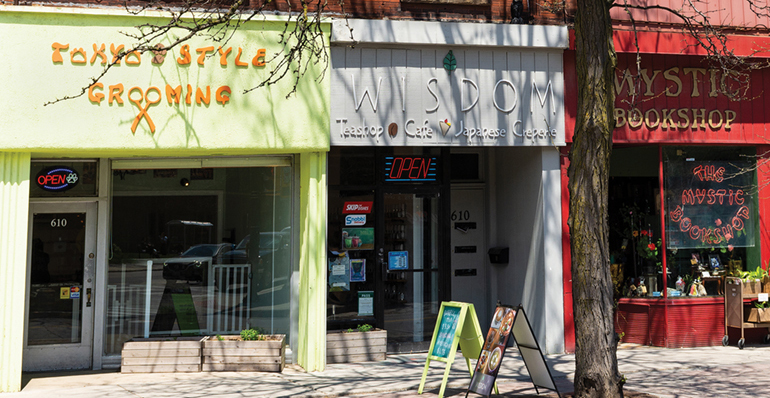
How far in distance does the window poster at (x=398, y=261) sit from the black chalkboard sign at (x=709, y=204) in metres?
3.95

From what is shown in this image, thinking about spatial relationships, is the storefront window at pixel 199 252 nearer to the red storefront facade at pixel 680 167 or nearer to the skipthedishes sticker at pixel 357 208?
the skipthedishes sticker at pixel 357 208

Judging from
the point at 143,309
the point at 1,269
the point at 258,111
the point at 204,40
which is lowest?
the point at 143,309

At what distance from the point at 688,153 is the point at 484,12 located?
3.80 meters

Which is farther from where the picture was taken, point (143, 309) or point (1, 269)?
point (143, 309)

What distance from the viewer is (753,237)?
1053cm

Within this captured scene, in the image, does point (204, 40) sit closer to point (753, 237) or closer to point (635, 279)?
point (635, 279)

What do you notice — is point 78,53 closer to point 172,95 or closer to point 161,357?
point 172,95

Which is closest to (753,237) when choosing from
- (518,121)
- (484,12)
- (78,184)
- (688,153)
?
(688,153)

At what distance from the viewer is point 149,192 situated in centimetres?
953

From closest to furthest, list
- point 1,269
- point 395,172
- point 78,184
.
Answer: point 1,269 → point 78,184 → point 395,172

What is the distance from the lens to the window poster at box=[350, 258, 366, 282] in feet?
32.7

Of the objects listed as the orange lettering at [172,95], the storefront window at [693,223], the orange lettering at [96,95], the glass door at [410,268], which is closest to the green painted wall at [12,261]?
the orange lettering at [96,95]

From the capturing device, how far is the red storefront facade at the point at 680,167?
1009 centimetres

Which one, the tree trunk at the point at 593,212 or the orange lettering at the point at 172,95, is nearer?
the tree trunk at the point at 593,212
